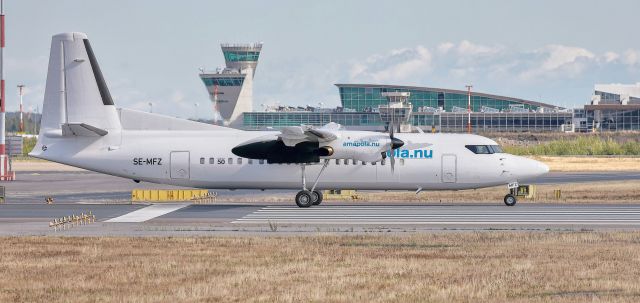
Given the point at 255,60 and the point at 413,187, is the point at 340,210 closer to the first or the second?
Result: the point at 413,187

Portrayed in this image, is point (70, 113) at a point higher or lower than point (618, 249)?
higher

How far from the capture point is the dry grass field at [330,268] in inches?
794

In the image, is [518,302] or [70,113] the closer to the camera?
[518,302]

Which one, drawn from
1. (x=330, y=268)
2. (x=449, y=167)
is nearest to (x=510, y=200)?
(x=449, y=167)

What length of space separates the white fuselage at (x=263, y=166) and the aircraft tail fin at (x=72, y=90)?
2.93ft

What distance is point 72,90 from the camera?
4216 centimetres

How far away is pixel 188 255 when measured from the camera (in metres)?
26.2

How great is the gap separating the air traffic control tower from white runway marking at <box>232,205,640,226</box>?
121 metres

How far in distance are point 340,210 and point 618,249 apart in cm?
1485

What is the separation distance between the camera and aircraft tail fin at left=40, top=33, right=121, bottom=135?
138 ft

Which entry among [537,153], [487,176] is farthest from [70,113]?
[537,153]

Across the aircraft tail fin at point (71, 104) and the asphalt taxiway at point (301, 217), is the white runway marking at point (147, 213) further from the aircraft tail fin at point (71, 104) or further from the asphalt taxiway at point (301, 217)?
the aircraft tail fin at point (71, 104)

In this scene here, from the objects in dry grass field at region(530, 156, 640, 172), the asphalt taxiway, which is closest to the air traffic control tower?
dry grass field at region(530, 156, 640, 172)

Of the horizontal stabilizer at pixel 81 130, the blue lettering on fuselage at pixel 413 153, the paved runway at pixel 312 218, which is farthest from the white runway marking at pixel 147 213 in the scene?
the blue lettering on fuselage at pixel 413 153
